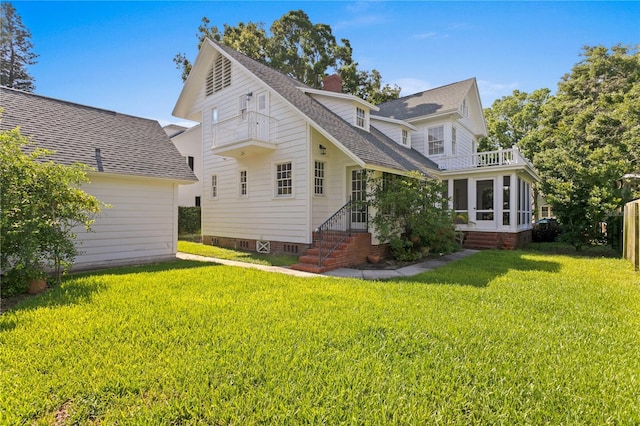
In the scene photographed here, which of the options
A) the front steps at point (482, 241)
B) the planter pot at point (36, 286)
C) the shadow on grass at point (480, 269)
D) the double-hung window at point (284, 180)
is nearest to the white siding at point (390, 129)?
the front steps at point (482, 241)

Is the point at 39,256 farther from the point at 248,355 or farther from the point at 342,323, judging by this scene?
the point at 342,323

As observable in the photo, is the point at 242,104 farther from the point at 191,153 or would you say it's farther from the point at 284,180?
the point at 191,153

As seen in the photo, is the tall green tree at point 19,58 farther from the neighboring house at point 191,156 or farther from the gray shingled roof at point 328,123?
the gray shingled roof at point 328,123

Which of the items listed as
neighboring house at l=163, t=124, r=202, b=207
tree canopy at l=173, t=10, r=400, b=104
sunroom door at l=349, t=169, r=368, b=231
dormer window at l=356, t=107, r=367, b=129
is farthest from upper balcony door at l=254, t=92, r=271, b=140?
tree canopy at l=173, t=10, r=400, b=104

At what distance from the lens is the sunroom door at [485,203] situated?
615 inches

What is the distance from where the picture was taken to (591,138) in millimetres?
19953

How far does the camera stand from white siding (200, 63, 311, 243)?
11.2 metres

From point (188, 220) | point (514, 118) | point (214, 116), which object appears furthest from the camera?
point (514, 118)

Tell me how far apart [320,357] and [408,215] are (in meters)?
7.96

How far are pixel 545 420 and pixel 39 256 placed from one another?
27.6 feet

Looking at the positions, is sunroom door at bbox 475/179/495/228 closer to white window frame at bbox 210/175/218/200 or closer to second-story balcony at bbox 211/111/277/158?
second-story balcony at bbox 211/111/277/158

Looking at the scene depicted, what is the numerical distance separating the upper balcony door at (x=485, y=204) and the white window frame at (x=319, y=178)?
880cm

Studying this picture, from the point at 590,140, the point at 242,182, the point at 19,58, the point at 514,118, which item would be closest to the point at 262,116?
the point at 242,182

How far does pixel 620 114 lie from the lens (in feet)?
62.0
